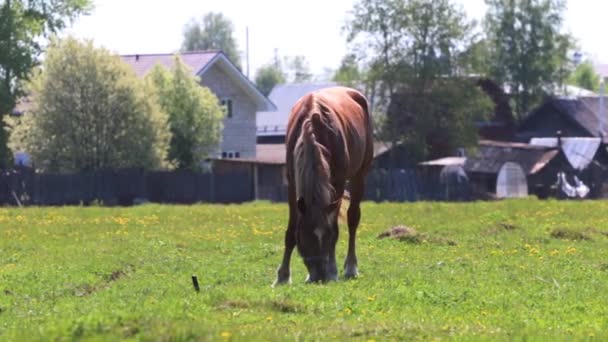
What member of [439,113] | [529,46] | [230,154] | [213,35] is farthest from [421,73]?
[213,35]

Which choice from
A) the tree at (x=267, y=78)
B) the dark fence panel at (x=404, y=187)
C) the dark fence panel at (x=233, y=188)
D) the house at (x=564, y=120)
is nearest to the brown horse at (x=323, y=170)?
the dark fence panel at (x=233, y=188)

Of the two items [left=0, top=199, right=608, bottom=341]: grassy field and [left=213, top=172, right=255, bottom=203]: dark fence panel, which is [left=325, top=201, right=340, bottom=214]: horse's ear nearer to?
[left=0, top=199, right=608, bottom=341]: grassy field

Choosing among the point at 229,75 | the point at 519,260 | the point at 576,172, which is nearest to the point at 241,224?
the point at 519,260

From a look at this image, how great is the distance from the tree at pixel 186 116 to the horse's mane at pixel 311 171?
4459 cm

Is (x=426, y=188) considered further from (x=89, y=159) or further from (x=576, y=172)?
(x=89, y=159)

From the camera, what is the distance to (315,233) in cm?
1291

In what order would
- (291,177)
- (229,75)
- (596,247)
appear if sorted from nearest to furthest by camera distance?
(291,177), (596,247), (229,75)

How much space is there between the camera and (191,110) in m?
58.4

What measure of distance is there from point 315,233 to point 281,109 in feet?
276

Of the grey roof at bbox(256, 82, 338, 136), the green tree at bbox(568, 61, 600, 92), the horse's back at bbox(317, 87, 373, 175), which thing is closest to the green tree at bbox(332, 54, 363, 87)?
the grey roof at bbox(256, 82, 338, 136)

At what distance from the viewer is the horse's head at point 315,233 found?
42.4ft

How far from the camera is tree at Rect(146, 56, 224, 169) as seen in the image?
5803 centimetres

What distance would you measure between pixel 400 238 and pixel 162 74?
3911 cm

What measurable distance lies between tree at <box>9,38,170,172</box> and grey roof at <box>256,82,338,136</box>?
35749 mm
